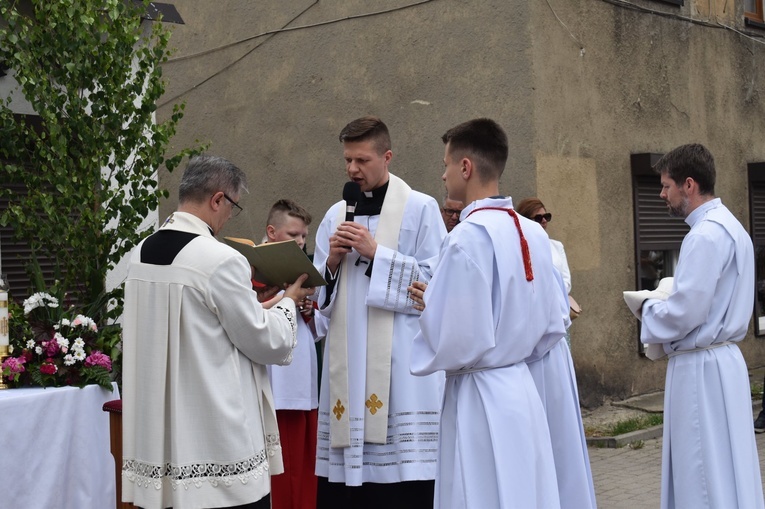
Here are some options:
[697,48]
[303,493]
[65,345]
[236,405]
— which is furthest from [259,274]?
[697,48]

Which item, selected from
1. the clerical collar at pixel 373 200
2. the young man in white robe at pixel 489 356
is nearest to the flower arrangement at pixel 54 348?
the clerical collar at pixel 373 200

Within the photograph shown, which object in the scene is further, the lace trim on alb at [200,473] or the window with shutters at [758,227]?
the window with shutters at [758,227]

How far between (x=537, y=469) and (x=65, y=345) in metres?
2.59

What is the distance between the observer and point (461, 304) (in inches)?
164

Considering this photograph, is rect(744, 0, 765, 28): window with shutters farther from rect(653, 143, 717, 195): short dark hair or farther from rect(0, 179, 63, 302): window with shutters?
rect(0, 179, 63, 302): window with shutters

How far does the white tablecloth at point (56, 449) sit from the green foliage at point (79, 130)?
861 millimetres

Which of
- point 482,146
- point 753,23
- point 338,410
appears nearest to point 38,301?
point 338,410

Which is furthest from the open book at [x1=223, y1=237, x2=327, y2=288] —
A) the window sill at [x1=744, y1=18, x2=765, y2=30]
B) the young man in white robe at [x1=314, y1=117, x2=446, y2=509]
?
the window sill at [x1=744, y1=18, x2=765, y2=30]

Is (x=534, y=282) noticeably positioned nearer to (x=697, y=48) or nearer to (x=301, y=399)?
Result: (x=301, y=399)

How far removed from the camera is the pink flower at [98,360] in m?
5.53

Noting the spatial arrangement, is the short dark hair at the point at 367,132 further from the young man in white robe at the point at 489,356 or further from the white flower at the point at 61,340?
the white flower at the point at 61,340

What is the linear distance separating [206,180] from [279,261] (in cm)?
62

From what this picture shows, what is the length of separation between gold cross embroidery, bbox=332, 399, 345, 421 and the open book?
31.4 inches

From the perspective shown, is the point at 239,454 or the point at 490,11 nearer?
the point at 239,454
